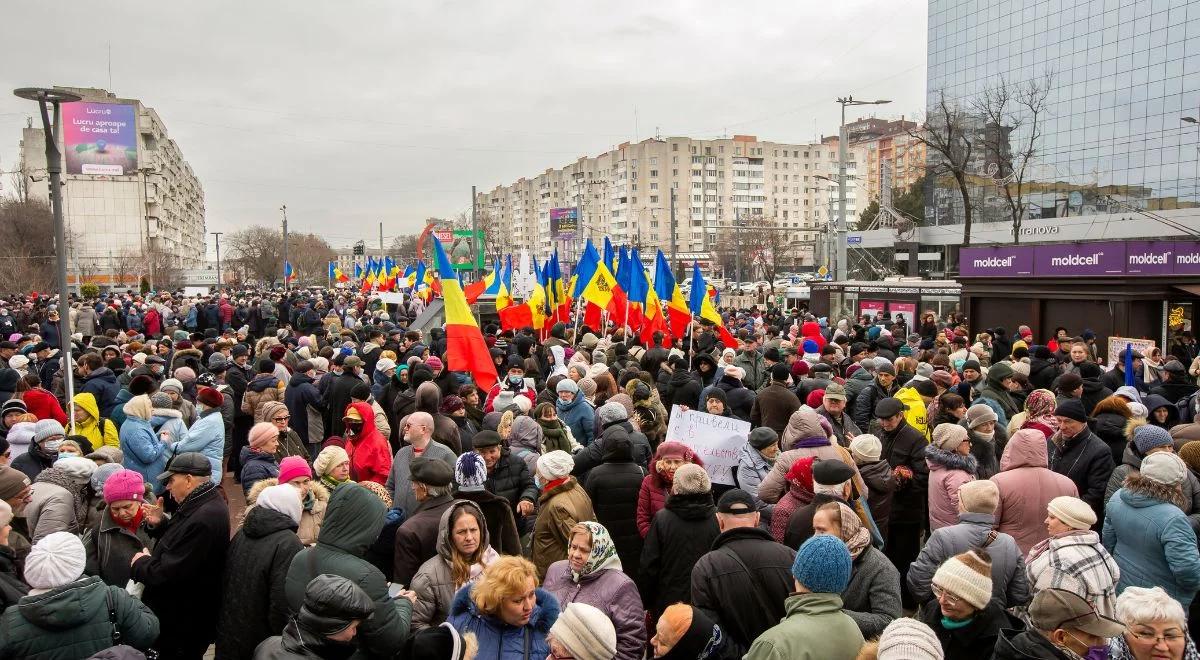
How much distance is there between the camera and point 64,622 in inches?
132

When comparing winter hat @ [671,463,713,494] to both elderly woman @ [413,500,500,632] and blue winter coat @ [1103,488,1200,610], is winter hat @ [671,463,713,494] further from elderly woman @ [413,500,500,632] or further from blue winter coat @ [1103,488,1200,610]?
blue winter coat @ [1103,488,1200,610]

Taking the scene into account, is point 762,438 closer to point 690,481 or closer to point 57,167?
point 690,481

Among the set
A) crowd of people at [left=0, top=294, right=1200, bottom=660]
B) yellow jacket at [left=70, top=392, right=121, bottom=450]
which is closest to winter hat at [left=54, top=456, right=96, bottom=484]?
crowd of people at [left=0, top=294, right=1200, bottom=660]

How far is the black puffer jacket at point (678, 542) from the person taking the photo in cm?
456

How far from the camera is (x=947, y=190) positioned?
6203cm

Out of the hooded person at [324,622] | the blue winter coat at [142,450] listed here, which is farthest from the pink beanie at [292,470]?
the blue winter coat at [142,450]

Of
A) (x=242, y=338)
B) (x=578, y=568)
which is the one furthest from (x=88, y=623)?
(x=242, y=338)

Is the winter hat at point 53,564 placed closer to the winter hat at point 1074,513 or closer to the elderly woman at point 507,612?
the elderly woman at point 507,612

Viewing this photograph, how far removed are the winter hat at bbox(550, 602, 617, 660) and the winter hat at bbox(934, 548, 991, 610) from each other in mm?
1417

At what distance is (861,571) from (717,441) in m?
2.36

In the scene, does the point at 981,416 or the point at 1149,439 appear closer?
the point at 1149,439

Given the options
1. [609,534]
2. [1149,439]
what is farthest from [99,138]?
[1149,439]

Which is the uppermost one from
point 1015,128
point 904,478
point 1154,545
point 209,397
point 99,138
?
point 1015,128

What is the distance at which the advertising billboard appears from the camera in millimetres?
50969
